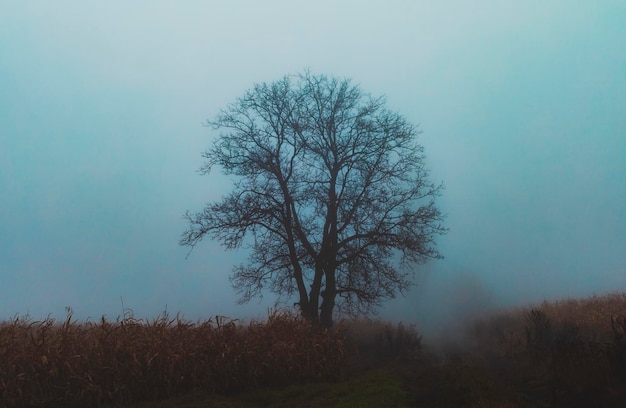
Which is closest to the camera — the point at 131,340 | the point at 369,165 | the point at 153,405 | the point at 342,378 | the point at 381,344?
the point at 153,405

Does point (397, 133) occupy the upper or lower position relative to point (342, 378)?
upper

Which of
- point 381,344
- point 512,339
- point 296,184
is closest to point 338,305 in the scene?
point 381,344

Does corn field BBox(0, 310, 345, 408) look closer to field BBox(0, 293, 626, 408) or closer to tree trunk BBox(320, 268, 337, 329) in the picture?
field BBox(0, 293, 626, 408)

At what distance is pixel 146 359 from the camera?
13.0 m

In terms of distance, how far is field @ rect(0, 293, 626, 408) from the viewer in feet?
38.3

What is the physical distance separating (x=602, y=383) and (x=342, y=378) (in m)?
6.84

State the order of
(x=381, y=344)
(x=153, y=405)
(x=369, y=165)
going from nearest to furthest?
(x=153, y=405), (x=381, y=344), (x=369, y=165)

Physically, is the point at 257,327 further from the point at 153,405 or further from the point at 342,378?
the point at 153,405

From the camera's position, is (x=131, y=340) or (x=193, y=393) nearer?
(x=193, y=393)

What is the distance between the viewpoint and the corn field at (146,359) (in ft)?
39.7

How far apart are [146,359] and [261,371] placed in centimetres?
295

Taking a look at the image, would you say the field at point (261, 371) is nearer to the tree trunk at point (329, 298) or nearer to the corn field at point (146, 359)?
the corn field at point (146, 359)

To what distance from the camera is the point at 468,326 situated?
84.8 ft

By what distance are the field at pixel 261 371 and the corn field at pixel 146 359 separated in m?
0.03
